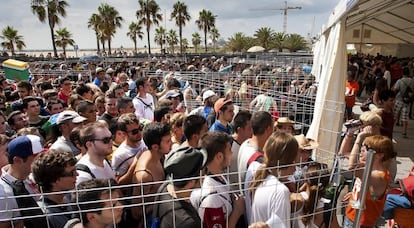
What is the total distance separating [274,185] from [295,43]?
211 feet

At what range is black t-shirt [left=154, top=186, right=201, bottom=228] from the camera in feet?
6.40

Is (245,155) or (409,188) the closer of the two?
(409,188)

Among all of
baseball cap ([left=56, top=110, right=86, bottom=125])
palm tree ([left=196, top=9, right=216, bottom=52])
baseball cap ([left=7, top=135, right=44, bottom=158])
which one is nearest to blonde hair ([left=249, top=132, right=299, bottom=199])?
baseball cap ([left=7, top=135, right=44, bottom=158])

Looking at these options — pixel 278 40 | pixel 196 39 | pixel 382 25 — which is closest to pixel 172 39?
pixel 196 39

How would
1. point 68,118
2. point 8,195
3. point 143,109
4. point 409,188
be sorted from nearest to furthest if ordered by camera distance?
point 8,195 < point 409,188 < point 68,118 < point 143,109

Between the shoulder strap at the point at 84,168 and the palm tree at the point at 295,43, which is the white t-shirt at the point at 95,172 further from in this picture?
the palm tree at the point at 295,43

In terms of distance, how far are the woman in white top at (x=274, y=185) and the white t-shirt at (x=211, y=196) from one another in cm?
18

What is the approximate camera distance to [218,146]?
2402 mm

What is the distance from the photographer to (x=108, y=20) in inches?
1845

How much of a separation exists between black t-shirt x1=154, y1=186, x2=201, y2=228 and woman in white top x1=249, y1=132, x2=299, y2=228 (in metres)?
0.44

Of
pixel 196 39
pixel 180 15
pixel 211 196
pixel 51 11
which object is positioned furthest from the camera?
pixel 196 39

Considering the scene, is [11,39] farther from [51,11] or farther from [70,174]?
[70,174]

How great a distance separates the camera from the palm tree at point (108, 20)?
46406 mm

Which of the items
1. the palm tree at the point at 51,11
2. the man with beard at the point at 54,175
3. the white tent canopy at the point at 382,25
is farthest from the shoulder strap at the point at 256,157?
the palm tree at the point at 51,11
